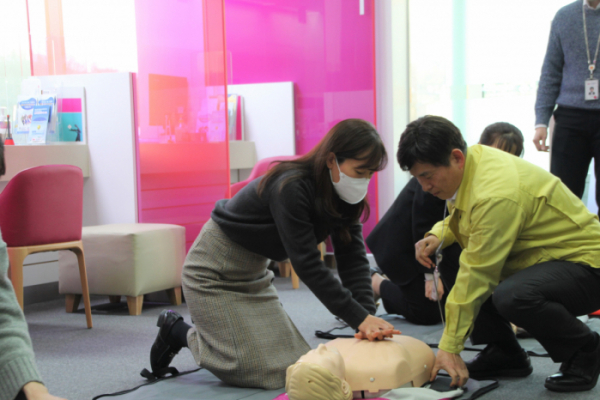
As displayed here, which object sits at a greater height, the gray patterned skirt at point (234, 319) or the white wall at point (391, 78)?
the white wall at point (391, 78)

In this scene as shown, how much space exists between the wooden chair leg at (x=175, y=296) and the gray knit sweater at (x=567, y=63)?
2192 mm

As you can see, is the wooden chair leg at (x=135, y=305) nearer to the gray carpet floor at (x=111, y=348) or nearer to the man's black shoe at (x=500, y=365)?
the gray carpet floor at (x=111, y=348)

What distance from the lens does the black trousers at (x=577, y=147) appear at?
2699mm

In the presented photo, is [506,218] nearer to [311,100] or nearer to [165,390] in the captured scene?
[165,390]

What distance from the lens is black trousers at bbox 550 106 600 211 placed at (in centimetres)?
270

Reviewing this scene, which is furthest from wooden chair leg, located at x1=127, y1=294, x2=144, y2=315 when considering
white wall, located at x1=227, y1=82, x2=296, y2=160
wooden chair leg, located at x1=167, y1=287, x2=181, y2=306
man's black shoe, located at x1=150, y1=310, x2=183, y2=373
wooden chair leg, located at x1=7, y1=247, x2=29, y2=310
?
white wall, located at x1=227, y1=82, x2=296, y2=160

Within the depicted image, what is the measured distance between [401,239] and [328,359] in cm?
123

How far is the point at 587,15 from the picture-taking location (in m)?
2.75

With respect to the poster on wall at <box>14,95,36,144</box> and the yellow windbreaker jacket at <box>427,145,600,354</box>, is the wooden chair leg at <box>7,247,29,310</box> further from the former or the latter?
the yellow windbreaker jacket at <box>427,145,600,354</box>

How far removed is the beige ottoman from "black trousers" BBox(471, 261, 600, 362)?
2.11 metres

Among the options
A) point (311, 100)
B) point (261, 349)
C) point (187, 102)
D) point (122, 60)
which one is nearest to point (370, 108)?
point (311, 100)

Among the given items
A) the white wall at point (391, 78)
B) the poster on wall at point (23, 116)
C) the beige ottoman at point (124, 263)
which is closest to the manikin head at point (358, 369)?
the beige ottoman at point (124, 263)

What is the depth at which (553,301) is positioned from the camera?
184 centimetres

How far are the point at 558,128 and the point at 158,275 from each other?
2220 millimetres
